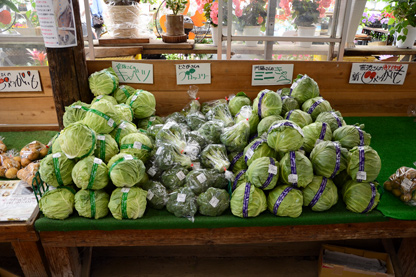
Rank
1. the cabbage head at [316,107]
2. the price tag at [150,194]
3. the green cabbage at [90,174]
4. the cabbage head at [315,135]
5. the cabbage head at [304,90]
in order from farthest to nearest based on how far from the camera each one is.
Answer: the cabbage head at [304,90] < the cabbage head at [316,107] < the cabbage head at [315,135] < the price tag at [150,194] < the green cabbage at [90,174]

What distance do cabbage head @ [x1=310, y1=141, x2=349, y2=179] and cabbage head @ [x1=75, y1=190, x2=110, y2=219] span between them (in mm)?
1287

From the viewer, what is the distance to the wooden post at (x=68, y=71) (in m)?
2.18

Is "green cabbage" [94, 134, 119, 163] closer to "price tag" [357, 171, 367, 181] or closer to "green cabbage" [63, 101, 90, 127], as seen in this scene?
"green cabbage" [63, 101, 90, 127]

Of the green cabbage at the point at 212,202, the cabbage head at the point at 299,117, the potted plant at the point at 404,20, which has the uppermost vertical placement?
the potted plant at the point at 404,20

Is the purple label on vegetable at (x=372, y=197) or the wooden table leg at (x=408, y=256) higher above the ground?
the purple label on vegetable at (x=372, y=197)

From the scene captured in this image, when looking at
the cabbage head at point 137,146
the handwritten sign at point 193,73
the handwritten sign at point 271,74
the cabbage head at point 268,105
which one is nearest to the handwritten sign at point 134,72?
the handwritten sign at point 193,73

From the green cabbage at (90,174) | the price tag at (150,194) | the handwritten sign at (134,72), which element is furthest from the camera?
the handwritten sign at (134,72)

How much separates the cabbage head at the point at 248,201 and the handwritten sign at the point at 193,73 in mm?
1261

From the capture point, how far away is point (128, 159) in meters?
1.67

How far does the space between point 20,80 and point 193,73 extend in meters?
1.57

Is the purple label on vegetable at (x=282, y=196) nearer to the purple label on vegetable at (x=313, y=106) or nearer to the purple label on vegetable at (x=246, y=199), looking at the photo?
the purple label on vegetable at (x=246, y=199)

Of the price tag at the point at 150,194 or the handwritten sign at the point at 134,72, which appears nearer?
the price tag at the point at 150,194

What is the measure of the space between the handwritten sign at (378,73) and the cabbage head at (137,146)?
6.71 ft

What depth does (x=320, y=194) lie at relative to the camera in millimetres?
1688
